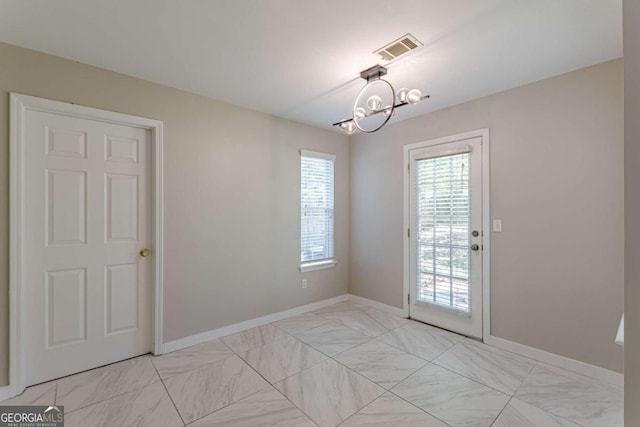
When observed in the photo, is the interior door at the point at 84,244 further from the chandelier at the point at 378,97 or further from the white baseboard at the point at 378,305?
the white baseboard at the point at 378,305

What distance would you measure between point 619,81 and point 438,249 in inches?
79.5

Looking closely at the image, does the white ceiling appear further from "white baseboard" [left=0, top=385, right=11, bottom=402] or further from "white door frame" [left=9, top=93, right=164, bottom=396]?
"white baseboard" [left=0, top=385, right=11, bottom=402]

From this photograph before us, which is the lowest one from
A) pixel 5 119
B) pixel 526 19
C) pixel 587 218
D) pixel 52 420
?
pixel 52 420

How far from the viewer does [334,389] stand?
2100 millimetres

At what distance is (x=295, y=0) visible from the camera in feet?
5.15

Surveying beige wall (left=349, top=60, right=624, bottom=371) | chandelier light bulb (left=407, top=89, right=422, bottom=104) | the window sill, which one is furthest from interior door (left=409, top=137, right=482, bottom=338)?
chandelier light bulb (left=407, top=89, right=422, bottom=104)

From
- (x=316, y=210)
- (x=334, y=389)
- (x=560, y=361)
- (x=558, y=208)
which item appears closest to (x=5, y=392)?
(x=334, y=389)

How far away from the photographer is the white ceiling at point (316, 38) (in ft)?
5.36

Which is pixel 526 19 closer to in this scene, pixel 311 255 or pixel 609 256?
pixel 609 256

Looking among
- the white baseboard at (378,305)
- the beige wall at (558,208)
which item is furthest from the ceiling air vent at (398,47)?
the white baseboard at (378,305)

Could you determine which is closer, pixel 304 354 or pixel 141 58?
pixel 141 58

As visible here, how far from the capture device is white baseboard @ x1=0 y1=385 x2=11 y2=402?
1.92 metres

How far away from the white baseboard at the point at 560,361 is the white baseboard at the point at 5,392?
3959mm

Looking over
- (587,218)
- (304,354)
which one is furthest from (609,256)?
(304,354)
